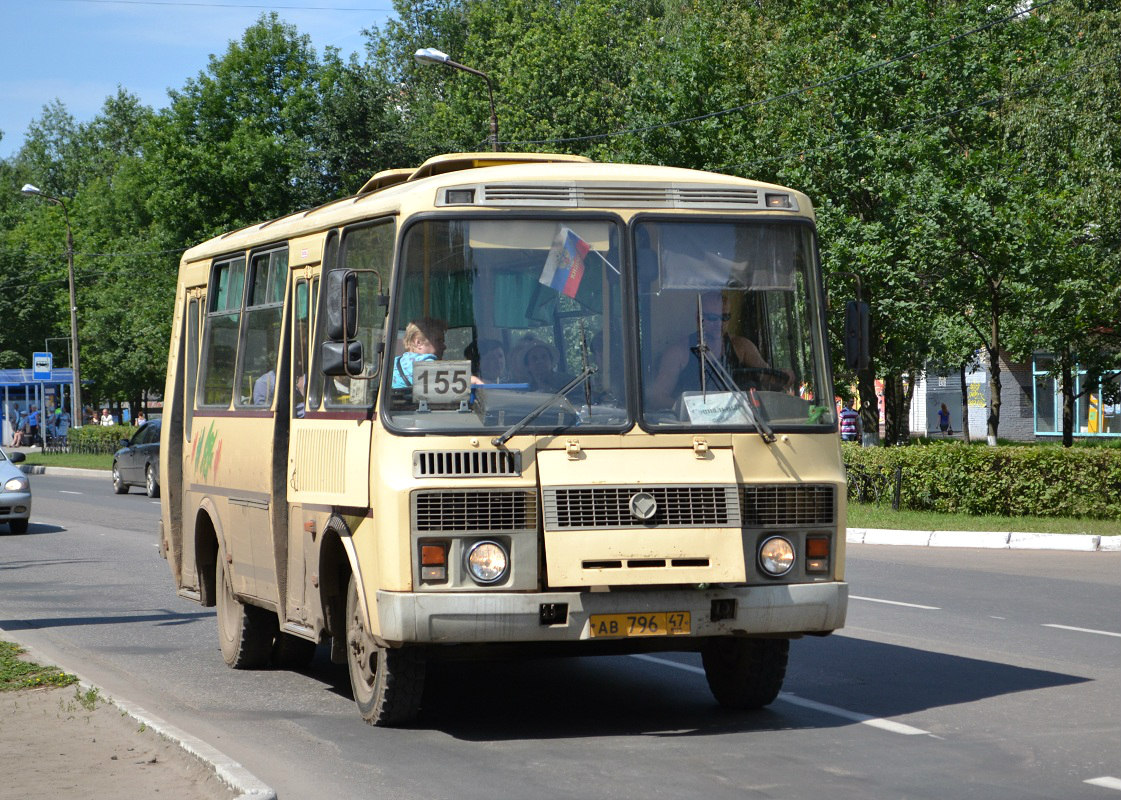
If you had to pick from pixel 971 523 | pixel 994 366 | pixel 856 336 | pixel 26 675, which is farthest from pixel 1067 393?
pixel 26 675

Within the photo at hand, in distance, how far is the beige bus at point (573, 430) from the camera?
A: 7.37 metres

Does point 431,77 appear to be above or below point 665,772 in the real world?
above

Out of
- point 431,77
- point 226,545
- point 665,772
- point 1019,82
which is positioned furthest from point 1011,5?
point 431,77

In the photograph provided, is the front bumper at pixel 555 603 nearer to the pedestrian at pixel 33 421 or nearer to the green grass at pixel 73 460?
the green grass at pixel 73 460

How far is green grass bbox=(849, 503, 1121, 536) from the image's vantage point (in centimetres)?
1974

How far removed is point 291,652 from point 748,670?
355 centimetres

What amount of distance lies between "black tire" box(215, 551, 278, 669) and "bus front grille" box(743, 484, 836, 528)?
4032mm

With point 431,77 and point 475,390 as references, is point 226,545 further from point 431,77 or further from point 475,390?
point 431,77

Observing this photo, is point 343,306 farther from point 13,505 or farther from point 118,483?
point 118,483

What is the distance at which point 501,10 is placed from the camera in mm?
60875

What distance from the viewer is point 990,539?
19297mm

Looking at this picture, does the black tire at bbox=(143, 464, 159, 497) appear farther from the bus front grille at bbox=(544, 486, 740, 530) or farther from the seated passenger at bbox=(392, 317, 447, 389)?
the bus front grille at bbox=(544, 486, 740, 530)

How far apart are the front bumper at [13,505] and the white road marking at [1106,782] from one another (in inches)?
788

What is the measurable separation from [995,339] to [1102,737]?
23139mm
